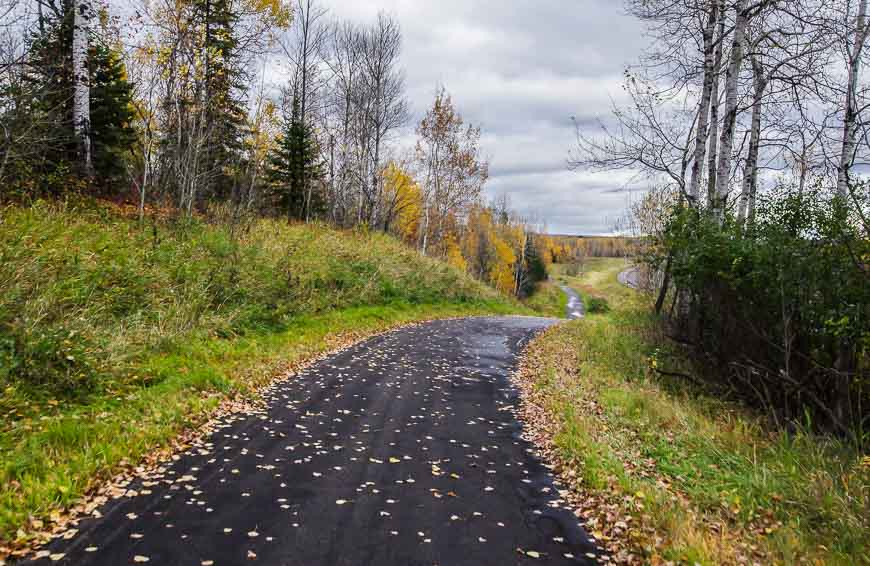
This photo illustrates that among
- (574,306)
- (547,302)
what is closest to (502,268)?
(547,302)

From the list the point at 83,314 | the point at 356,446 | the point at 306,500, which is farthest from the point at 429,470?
the point at 83,314

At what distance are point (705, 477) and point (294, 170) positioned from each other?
75.1 ft

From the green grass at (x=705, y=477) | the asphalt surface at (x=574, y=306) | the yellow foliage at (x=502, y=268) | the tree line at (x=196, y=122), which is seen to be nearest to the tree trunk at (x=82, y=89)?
the tree line at (x=196, y=122)

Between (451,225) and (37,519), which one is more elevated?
(451,225)

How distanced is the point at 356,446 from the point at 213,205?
14.5 m

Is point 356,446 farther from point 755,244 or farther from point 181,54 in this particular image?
point 181,54

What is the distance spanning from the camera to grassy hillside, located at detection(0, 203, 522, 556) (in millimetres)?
5457

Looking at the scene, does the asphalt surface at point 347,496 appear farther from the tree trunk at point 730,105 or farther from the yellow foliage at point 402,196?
the yellow foliage at point 402,196

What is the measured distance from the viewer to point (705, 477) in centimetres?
604

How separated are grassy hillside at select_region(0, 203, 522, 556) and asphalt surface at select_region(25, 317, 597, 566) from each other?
68 centimetres

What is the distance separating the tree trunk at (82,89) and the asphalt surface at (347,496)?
9.71m

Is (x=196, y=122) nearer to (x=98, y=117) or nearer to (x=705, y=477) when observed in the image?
(x=98, y=117)

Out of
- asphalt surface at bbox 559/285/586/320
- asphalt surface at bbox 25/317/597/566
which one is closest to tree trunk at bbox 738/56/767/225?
asphalt surface at bbox 25/317/597/566

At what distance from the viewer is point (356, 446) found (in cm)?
647
